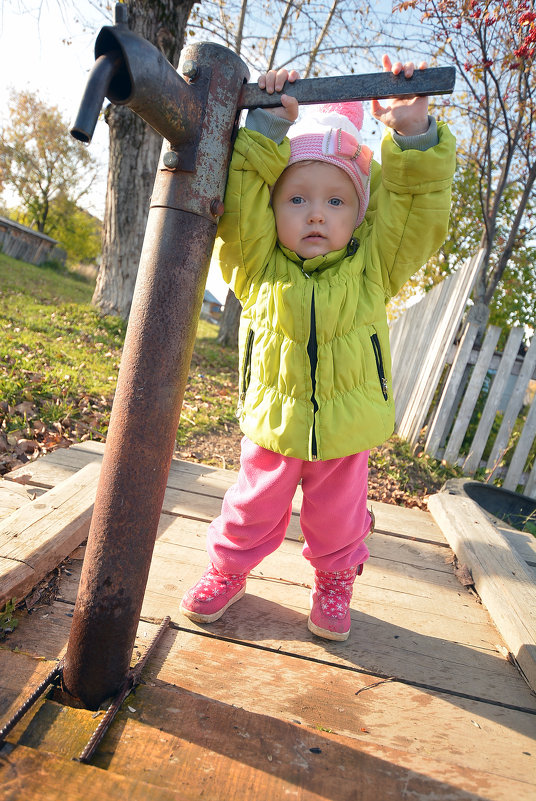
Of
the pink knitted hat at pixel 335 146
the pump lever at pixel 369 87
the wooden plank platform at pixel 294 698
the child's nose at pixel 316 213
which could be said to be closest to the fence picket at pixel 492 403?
the wooden plank platform at pixel 294 698

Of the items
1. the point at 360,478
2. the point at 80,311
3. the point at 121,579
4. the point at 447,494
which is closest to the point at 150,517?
the point at 121,579

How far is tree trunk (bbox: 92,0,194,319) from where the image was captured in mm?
7258

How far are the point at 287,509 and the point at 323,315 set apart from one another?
64 cm

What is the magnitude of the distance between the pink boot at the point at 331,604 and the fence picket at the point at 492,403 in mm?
3731

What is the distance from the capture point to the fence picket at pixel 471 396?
5172mm

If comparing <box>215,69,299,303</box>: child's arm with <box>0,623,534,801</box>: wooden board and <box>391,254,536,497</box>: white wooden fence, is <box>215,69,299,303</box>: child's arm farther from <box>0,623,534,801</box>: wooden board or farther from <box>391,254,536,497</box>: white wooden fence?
<box>391,254,536,497</box>: white wooden fence

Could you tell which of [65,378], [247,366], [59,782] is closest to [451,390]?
[65,378]

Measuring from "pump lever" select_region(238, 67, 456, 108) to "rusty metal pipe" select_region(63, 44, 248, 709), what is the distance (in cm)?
15

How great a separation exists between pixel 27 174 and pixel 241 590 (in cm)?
3731

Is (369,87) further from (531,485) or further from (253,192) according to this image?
(531,485)

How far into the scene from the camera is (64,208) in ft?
113

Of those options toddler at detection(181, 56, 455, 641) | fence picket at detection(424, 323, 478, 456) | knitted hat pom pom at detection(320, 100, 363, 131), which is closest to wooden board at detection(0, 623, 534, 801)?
toddler at detection(181, 56, 455, 641)

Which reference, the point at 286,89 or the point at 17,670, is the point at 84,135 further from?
the point at 17,670

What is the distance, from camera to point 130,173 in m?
7.90
